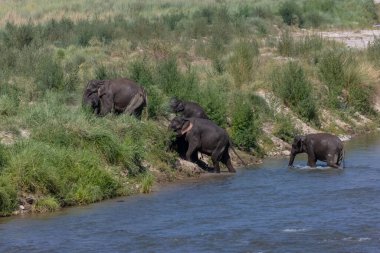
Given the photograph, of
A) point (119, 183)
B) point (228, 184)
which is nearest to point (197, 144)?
point (228, 184)

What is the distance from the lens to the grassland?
16984mm

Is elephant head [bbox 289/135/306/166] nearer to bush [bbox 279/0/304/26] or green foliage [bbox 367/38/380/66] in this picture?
green foliage [bbox 367/38/380/66]

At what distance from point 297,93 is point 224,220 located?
11765 mm

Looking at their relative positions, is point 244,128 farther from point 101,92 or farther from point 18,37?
point 18,37

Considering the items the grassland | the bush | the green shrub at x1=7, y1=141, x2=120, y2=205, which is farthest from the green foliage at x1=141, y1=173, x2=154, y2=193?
the bush

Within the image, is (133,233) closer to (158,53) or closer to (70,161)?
(70,161)

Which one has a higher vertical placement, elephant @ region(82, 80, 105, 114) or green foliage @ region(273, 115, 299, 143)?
elephant @ region(82, 80, 105, 114)

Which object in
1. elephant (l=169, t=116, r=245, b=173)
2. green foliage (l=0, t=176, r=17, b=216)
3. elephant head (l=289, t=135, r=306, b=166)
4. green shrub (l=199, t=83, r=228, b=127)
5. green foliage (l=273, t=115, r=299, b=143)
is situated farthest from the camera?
green foliage (l=273, t=115, r=299, b=143)

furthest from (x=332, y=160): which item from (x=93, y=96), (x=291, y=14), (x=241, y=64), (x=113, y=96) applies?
(x=291, y=14)

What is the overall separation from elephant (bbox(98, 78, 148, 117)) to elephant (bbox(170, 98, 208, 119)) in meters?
0.84

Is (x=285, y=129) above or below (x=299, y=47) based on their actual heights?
below

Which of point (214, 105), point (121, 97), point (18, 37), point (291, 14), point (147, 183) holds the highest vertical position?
point (121, 97)

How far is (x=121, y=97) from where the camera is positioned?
68.4 feet

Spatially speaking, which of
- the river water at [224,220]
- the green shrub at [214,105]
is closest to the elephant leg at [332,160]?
the river water at [224,220]
